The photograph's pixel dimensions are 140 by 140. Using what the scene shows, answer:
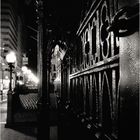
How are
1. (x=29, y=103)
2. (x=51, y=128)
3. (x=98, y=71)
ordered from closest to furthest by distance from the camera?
(x=98, y=71)
(x=51, y=128)
(x=29, y=103)

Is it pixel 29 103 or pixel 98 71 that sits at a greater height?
pixel 98 71

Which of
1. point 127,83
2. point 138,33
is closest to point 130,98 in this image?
point 127,83

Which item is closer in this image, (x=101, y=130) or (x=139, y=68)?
(x=139, y=68)

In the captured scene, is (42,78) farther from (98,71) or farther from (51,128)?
(51,128)

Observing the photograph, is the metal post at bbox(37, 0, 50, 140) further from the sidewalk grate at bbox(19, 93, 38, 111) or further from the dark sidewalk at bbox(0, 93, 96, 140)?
the sidewalk grate at bbox(19, 93, 38, 111)

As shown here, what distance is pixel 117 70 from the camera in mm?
3070

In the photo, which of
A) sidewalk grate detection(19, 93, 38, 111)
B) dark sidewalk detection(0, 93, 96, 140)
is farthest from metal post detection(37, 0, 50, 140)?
sidewalk grate detection(19, 93, 38, 111)

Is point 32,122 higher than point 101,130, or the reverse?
point 101,130

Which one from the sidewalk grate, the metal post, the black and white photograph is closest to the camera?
the black and white photograph

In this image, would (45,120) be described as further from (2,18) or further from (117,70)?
(2,18)

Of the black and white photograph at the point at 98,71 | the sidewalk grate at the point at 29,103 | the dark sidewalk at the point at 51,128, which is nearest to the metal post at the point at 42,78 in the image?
the black and white photograph at the point at 98,71

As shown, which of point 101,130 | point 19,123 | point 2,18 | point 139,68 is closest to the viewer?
point 139,68

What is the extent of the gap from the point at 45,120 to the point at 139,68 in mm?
3083

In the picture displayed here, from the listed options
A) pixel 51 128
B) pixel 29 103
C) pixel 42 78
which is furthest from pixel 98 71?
pixel 29 103
